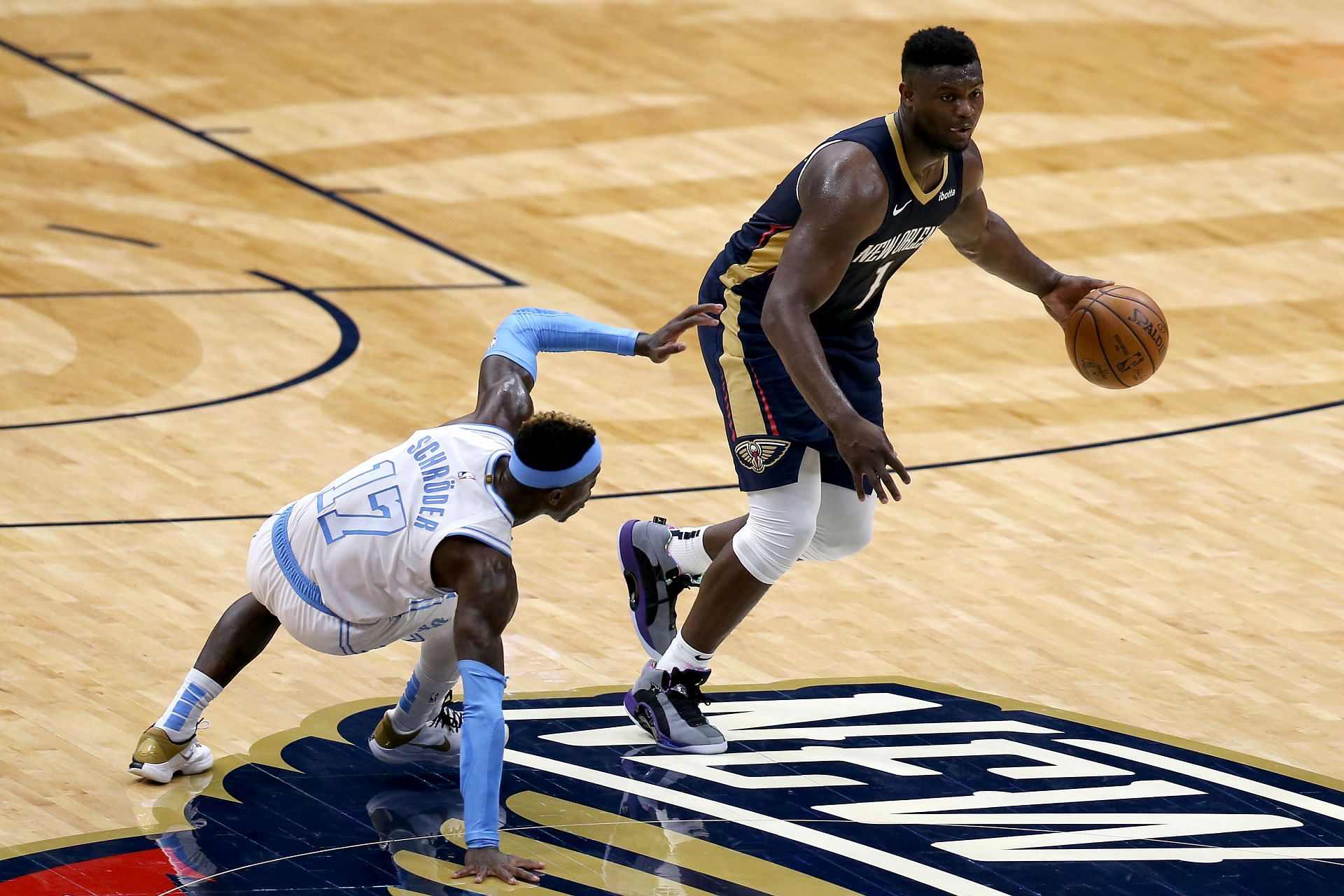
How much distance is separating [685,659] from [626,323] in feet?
14.4

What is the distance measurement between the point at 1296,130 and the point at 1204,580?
6843 millimetres

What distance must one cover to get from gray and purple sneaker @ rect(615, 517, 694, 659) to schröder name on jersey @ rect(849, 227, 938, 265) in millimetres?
1142

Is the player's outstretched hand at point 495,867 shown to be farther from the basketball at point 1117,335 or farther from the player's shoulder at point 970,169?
the basketball at point 1117,335

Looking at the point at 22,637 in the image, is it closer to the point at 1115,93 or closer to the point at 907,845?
the point at 907,845

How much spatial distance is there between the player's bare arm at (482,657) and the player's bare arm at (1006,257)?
6.04ft

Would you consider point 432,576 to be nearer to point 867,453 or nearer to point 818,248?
point 867,453

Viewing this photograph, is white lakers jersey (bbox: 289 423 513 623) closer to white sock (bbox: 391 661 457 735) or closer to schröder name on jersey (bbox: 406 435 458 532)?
schröder name on jersey (bbox: 406 435 458 532)

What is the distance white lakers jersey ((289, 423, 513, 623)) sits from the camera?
15.1 ft

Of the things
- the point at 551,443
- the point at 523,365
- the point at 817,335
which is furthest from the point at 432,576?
the point at 817,335

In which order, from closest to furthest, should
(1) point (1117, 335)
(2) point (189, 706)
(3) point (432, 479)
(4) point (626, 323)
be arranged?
1. (3) point (432, 479)
2. (2) point (189, 706)
3. (1) point (1117, 335)
4. (4) point (626, 323)

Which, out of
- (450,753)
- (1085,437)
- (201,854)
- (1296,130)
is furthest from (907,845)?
(1296,130)

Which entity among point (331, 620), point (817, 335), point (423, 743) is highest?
point (817, 335)

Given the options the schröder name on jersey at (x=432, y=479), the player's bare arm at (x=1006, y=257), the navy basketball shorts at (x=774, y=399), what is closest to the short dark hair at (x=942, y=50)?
the player's bare arm at (x=1006, y=257)

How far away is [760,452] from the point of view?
525cm
